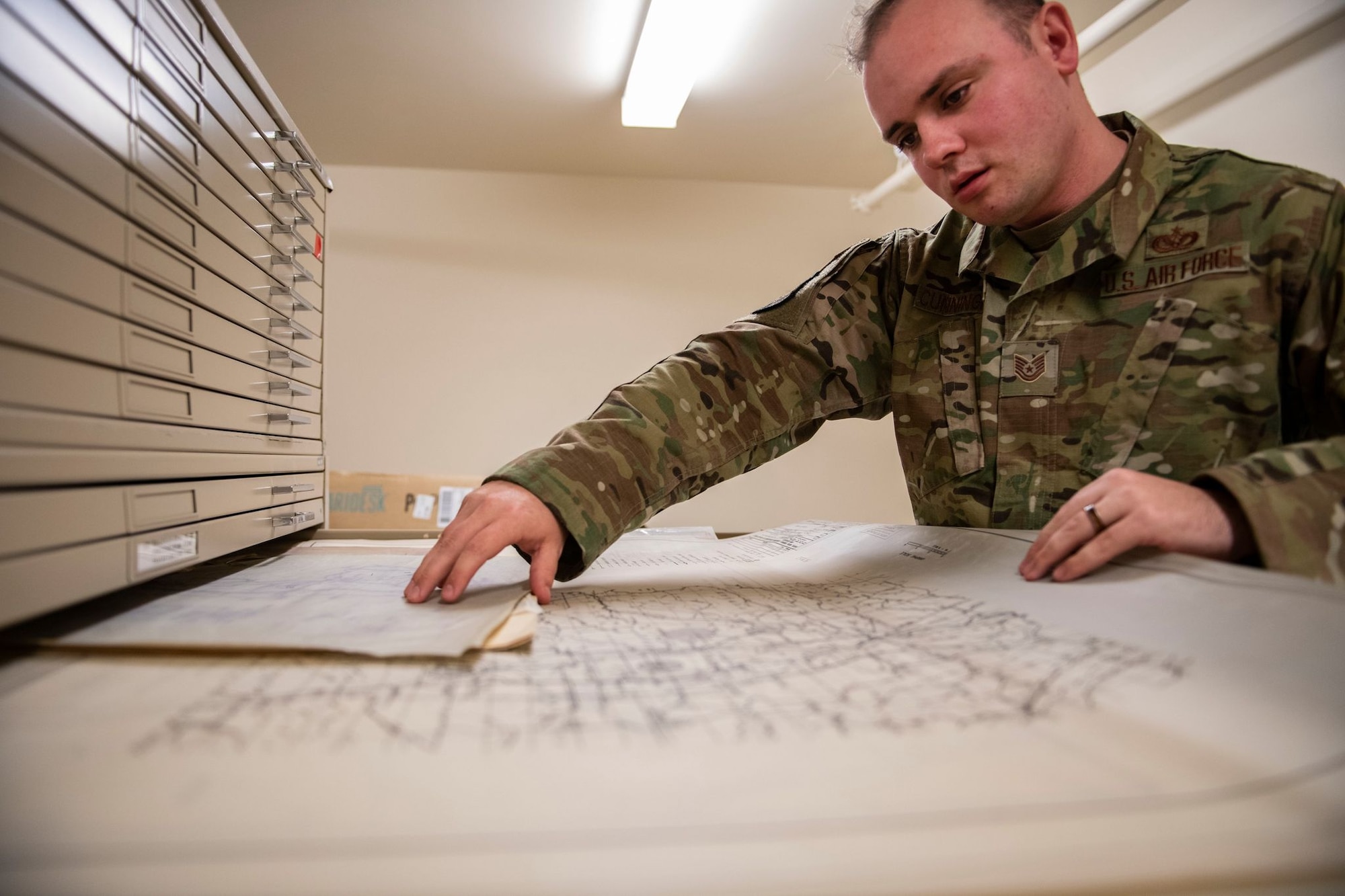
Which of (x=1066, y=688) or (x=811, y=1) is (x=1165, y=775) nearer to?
(x=1066, y=688)

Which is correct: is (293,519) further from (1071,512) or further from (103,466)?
(1071,512)

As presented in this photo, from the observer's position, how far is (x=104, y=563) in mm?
464

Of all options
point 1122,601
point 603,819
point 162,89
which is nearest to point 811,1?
point 162,89

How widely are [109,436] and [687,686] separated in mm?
434

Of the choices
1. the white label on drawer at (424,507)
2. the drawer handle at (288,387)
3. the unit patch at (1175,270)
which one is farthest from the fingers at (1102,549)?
the white label on drawer at (424,507)

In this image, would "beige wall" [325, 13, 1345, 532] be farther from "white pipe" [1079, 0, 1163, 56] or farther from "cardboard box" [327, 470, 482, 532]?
"white pipe" [1079, 0, 1163, 56]

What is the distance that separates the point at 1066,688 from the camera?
0.38 meters

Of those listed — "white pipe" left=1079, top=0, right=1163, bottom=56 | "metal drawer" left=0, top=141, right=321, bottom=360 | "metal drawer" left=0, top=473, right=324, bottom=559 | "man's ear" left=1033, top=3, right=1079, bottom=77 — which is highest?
"white pipe" left=1079, top=0, right=1163, bottom=56

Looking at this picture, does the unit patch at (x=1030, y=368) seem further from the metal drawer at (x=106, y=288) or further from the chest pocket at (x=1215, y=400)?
the metal drawer at (x=106, y=288)

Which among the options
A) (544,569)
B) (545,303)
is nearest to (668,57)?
(545,303)

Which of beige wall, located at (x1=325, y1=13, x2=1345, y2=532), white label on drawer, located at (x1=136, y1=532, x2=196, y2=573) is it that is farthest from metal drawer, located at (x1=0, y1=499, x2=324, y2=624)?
beige wall, located at (x1=325, y1=13, x2=1345, y2=532)

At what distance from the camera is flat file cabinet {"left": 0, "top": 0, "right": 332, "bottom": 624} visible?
0.40m

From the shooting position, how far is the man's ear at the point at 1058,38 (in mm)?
885

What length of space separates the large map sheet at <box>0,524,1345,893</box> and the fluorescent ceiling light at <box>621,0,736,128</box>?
1824mm
